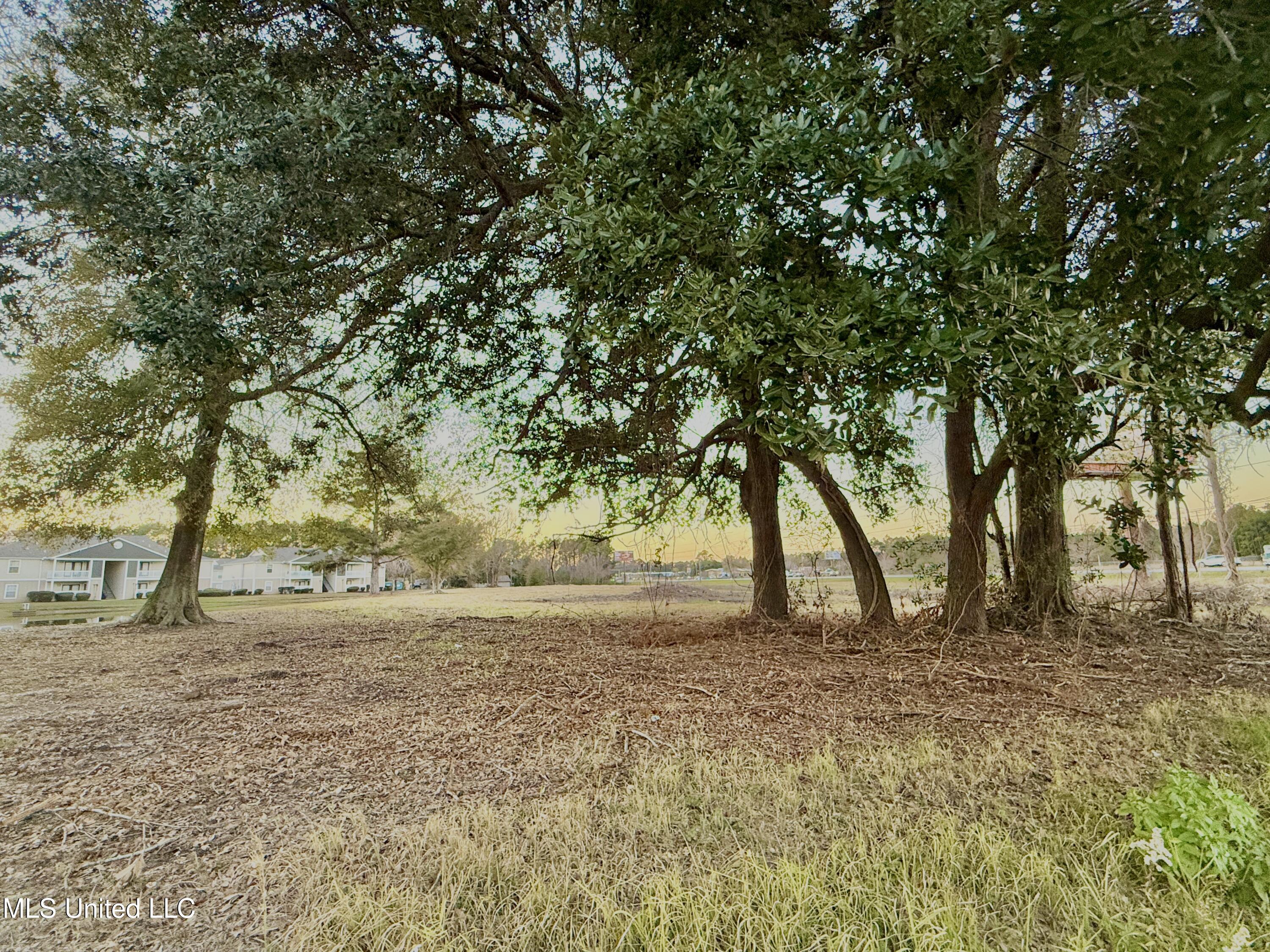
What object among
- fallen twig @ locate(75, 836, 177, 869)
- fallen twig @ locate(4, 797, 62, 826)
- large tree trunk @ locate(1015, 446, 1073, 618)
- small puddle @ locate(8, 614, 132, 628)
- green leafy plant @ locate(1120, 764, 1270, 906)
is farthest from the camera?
small puddle @ locate(8, 614, 132, 628)

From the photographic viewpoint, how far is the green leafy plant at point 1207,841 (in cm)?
259

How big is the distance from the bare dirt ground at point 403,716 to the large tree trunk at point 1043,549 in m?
0.49

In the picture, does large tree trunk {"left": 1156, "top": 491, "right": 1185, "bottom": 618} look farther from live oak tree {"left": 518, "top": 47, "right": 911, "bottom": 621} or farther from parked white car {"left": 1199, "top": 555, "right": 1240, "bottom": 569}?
parked white car {"left": 1199, "top": 555, "right": 1240, "bottom": 569}

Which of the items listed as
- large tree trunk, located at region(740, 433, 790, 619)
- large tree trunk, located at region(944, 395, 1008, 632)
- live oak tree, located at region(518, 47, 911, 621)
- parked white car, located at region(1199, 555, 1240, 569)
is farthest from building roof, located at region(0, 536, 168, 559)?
parked white car, located at region(1199, 555, 1240, 569)

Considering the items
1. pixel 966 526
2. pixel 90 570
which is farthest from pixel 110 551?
pixel 966 526

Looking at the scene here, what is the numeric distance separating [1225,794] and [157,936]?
4071mm

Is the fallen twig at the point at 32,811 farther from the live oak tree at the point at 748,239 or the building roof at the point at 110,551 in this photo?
the building roof at the point at 110,551

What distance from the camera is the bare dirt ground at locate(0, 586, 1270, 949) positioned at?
2.92m

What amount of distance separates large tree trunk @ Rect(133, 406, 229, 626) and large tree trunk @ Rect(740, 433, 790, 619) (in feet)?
29.7

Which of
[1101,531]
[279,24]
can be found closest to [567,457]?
[279,24]

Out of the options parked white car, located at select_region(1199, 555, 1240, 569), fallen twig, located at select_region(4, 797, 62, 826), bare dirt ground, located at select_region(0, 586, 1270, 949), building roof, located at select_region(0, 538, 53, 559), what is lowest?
fallen twig, located at select_region(4, 797, 62, 826)

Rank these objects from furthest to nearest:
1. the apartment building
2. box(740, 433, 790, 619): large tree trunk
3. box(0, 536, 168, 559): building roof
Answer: the apartment building → box(0, 536, 168, 559): building roof → box(740, 433, 790, 619): large tree trunk

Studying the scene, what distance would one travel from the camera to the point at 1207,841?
2.61 m

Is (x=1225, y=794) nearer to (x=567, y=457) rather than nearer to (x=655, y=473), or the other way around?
(x=655, y=473)
